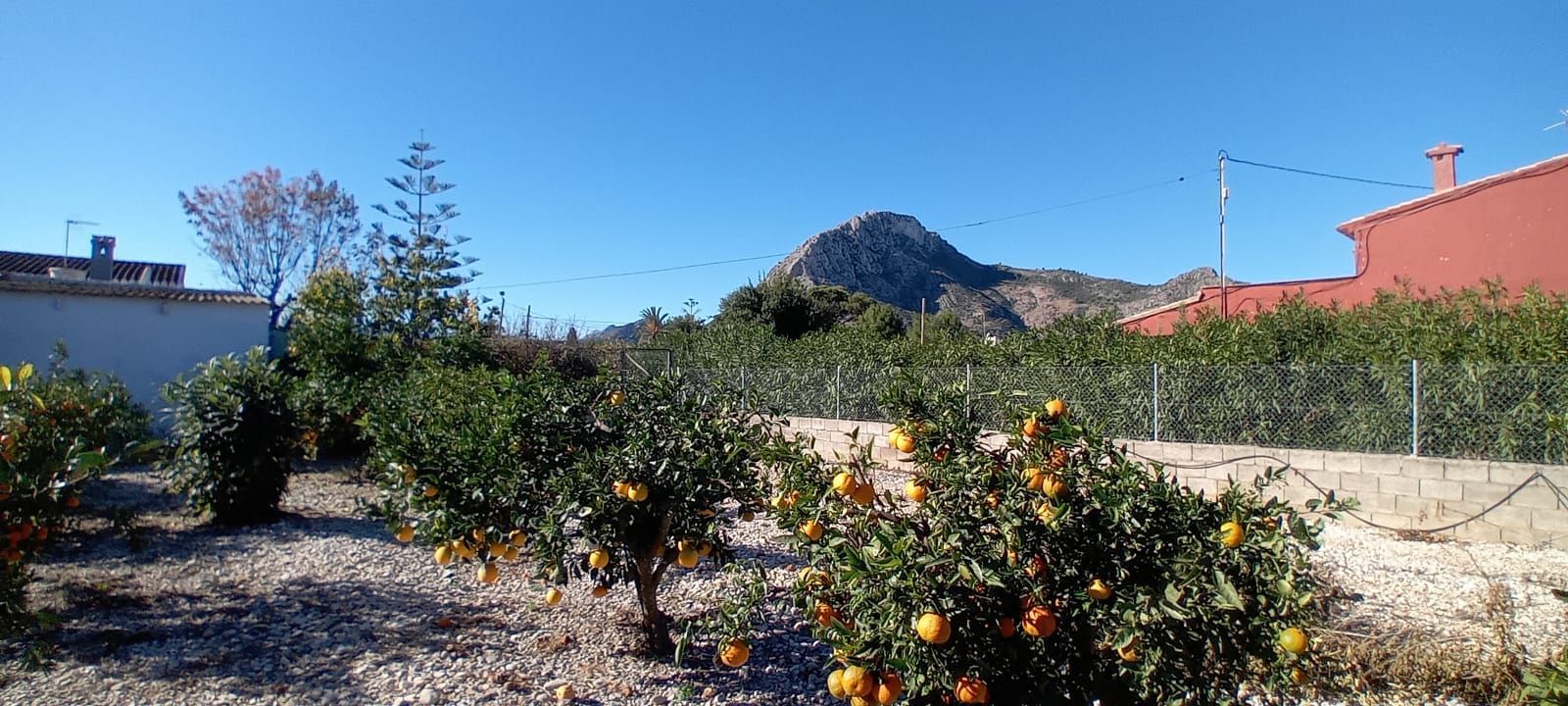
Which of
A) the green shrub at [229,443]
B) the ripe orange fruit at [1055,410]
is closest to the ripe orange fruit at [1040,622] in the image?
the ripe orange fruit at [1055,410]

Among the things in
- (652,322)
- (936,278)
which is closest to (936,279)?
(936,278)

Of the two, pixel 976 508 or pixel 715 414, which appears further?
pixel 715 414

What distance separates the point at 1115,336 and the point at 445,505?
8.48 meters

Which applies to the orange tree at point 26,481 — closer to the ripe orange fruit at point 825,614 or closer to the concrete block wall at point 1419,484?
the ripe orange fruit at point 825,614

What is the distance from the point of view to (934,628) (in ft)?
5.87

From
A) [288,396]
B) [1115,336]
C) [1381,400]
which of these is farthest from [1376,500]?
[288,396]

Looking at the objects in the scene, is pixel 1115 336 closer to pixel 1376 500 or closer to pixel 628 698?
pixel 1376 500

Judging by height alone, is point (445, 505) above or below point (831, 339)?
below

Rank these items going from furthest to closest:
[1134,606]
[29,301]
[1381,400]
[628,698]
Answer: [29,301]
[1381,400]
[628,698]
[1134,606]

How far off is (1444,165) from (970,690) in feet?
56.0

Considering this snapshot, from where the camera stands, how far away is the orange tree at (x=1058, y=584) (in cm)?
188

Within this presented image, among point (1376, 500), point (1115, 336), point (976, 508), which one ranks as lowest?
point (1376, 500)

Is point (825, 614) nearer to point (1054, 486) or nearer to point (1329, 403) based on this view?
point (1054, 486)

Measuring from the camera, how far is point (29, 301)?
1277 cm
